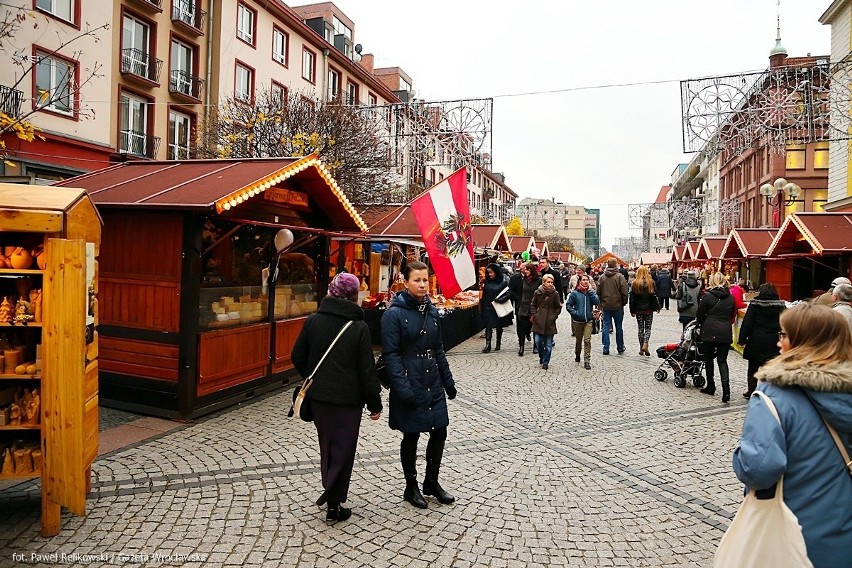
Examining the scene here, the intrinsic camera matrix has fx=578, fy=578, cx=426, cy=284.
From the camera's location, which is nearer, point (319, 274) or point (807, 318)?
point (807, 318)

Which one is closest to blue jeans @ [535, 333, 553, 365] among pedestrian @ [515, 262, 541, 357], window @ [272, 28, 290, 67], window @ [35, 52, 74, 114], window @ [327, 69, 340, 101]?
pedestrian @ [515, 262, 541, 357]

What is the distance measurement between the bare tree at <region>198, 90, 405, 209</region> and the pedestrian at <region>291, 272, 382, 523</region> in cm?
1294

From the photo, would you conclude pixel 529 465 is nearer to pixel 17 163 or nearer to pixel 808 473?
pixel 808 473

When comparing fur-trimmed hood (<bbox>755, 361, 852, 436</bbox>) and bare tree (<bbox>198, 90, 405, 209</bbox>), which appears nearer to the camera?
fur-trimmed hood (<bbox>755, 361, 852, 436</bbox>)

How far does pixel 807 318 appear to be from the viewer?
2512 millimetres

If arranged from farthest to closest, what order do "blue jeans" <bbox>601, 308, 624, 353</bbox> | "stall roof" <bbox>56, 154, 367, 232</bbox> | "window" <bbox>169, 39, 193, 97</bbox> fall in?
1. "window" <bbox>169, 39, 193, 97</bbox>
2. "blue jeans" <bbox>601, 308, 624, 353</bbox>
3. "stall roof" <bbox>56, 154, 367, 232</bbox>

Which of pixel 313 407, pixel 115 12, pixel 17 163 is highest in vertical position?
pixel 115 12

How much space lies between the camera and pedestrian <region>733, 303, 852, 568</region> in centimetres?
228

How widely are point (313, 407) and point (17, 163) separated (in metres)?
16.0

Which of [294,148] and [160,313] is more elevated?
[294,148]

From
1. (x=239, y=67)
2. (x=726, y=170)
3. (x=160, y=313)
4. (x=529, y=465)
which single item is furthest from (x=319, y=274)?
(x=726, y=170)

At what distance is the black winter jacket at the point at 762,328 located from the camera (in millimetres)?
7812

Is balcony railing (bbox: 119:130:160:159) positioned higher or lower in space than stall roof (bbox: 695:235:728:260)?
higher

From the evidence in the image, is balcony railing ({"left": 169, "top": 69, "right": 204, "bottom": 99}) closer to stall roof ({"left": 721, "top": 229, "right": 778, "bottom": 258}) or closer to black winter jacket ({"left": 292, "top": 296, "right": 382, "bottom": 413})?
stall roof ({"left": 721, "top": 229, "right": 778, "bottom": 258})
